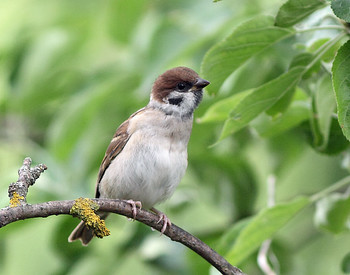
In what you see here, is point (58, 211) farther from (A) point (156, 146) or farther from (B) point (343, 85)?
(A) point (156, 146)

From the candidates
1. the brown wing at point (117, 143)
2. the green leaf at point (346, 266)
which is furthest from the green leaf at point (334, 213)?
the brown wing at point (117, 143)

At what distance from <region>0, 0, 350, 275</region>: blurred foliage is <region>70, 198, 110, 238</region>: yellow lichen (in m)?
0.94

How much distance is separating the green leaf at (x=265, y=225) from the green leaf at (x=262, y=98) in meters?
0.54

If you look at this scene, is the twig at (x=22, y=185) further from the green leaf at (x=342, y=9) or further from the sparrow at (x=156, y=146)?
the sparrow at (x=156, y=146)

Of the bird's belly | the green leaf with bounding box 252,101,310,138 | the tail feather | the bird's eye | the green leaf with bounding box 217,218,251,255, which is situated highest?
the bird's eye

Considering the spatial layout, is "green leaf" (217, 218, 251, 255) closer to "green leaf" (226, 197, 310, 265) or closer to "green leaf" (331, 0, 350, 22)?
"green leaf" (226, 197, 310, 265)

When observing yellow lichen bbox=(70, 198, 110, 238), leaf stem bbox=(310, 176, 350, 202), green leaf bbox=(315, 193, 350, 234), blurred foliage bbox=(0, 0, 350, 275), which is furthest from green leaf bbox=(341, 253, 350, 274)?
yellow lichen bbox=(70, 198, 110, 238)

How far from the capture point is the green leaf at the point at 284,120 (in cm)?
287

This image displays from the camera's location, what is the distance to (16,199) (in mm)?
1766

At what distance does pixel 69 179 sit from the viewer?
390 cm

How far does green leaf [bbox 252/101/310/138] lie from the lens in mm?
2873

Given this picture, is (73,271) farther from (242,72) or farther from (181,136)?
(242,72)

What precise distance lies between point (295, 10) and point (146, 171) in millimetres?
1456

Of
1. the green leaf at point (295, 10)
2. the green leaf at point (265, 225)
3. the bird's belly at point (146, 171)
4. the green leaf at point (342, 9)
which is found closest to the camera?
the green leaf at point (342, 9)
